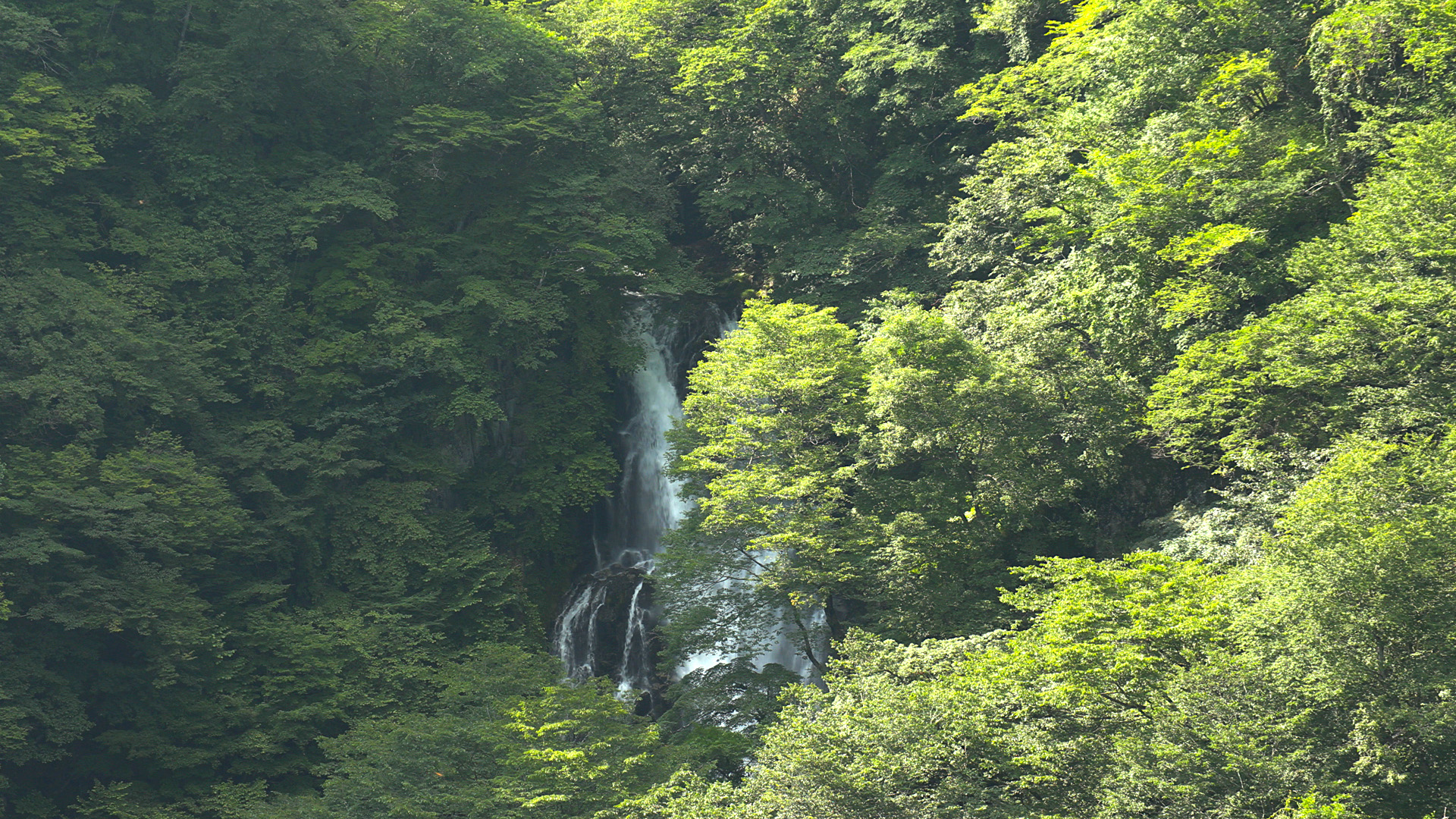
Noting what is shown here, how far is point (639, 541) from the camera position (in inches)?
1139

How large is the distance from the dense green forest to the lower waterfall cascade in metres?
0.81

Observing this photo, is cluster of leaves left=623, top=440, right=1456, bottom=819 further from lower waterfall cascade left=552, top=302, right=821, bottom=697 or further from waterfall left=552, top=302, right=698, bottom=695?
waterfall left=552, top=302, right=698, bottom=695

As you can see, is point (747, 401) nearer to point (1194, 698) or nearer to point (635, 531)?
point (635, 531)

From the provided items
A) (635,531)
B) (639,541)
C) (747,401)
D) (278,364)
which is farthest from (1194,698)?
(278,364)

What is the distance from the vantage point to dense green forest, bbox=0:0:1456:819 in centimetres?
1333

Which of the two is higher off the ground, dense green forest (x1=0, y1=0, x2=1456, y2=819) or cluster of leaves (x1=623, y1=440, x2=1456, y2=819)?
dense green forest (x1=0, y1=0, x2=1456, y2=819)

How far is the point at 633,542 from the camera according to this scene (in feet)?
94.9

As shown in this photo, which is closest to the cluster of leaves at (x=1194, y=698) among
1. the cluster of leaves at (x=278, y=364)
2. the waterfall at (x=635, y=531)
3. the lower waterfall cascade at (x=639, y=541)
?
the lower waterfall cascade at (x=639, y=541)

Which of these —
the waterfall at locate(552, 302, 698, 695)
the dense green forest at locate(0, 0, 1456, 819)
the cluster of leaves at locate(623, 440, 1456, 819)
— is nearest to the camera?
the cluster of leaves at locate(623, 440, 1456, 819)

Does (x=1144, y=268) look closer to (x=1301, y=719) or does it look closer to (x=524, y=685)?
(x=1301, y=719)

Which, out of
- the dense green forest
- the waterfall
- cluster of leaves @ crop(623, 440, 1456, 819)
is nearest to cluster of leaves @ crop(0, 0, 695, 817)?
the dense green forest

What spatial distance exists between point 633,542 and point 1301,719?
64.3ft

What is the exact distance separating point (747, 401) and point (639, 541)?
808 cm

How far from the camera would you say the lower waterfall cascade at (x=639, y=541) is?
26172 mm
